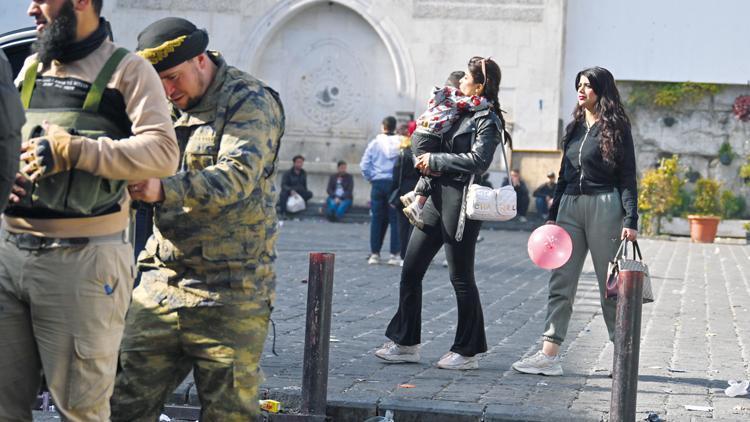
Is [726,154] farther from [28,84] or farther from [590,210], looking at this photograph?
[28,84]

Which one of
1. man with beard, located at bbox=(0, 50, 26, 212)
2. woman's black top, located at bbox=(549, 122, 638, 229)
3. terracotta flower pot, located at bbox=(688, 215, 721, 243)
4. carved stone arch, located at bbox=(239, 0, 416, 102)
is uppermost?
carved stone arch, located at bbox=(239, 0, 416, 102)

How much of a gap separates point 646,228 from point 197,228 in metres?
21.7

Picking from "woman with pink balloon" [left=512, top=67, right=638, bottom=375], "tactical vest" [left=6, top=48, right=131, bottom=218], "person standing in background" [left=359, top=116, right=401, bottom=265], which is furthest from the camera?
"person standing in background" [left=359, top=116, right=401, bottom=265]

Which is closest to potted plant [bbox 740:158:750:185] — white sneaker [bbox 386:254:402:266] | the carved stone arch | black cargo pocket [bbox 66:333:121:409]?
the carved stone arch

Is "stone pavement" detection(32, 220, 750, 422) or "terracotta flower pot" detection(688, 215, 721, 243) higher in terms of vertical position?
"stone pavement" detection(32, 220, 750, 422)

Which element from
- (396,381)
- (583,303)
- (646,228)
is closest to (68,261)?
(396,381)

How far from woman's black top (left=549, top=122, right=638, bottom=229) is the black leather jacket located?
1.57 feet

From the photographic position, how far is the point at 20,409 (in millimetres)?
4125

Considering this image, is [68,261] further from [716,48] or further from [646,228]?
[716,48]

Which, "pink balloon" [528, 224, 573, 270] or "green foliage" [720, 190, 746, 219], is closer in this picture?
"pink balloon" [528, 224, 573, 270]

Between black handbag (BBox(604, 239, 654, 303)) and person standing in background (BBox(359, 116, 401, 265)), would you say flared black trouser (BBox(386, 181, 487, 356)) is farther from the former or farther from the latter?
person standing in background (BBox(359, 116, 401, 265))

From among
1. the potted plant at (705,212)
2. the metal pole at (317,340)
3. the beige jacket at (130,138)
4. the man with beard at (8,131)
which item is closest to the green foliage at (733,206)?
the potted plant at (705,212)

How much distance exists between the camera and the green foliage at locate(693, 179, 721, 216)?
83.6 feet

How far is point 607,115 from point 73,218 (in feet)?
14.3
